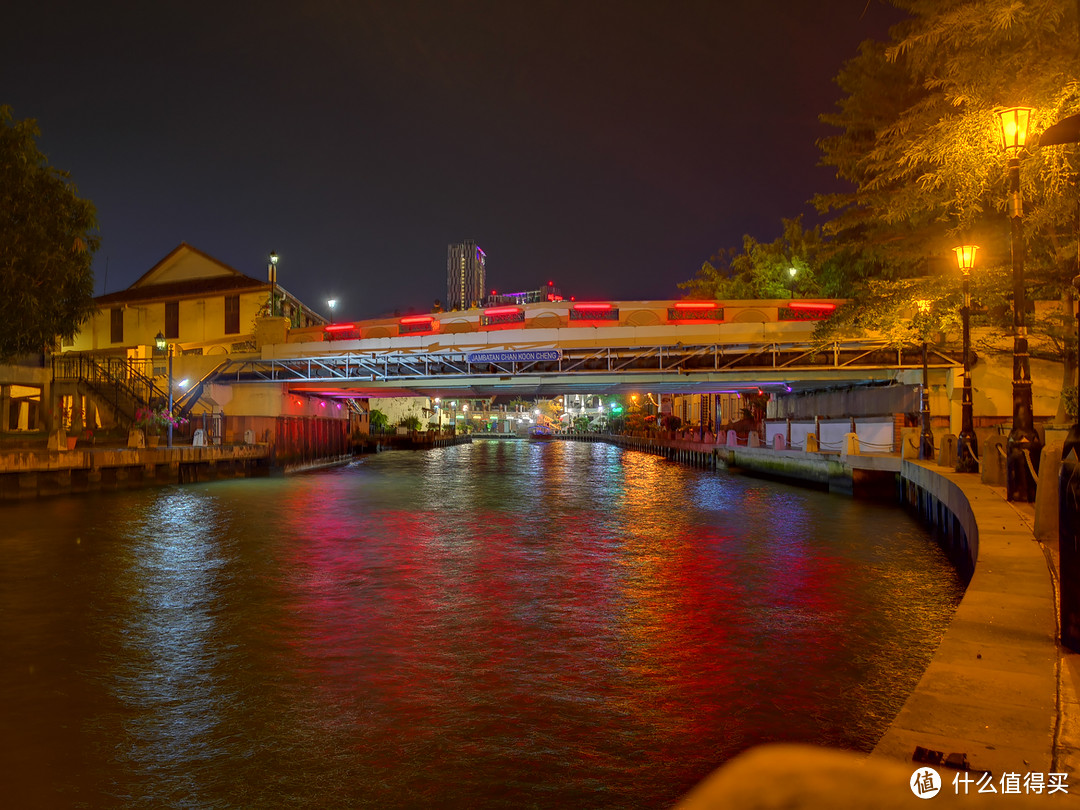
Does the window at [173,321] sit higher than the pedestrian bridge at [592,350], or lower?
higher

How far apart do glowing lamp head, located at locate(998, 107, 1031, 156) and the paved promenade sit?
8.85m

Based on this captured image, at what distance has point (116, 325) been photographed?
5862cm

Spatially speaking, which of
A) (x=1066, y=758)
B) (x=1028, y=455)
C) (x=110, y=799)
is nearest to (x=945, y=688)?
(x=1066, y=758)

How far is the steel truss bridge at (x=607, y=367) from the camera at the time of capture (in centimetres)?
3575

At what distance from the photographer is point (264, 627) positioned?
10469 millimetres

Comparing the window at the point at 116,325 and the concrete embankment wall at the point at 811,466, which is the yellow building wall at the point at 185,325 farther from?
the concrete embankment wall at the point at 811,466

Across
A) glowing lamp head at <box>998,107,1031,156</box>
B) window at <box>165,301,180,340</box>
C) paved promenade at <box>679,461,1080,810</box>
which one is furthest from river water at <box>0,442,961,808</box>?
window at <box>165,301,180,340</box>

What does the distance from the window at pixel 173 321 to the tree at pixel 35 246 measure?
27.7 metres

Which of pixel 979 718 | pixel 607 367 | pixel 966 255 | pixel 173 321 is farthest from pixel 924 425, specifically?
pixel 173 321

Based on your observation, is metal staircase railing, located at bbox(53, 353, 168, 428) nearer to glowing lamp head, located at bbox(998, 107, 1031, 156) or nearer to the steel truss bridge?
the steel truss bridge

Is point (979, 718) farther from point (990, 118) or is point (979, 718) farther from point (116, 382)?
point (116, 382)

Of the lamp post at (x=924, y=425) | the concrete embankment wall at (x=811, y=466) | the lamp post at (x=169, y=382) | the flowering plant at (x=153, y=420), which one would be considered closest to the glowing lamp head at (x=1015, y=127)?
the lamp post at (x=924, y=425)

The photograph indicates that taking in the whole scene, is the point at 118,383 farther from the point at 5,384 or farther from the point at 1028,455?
the point at 1028,455

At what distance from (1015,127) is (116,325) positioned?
202ft
